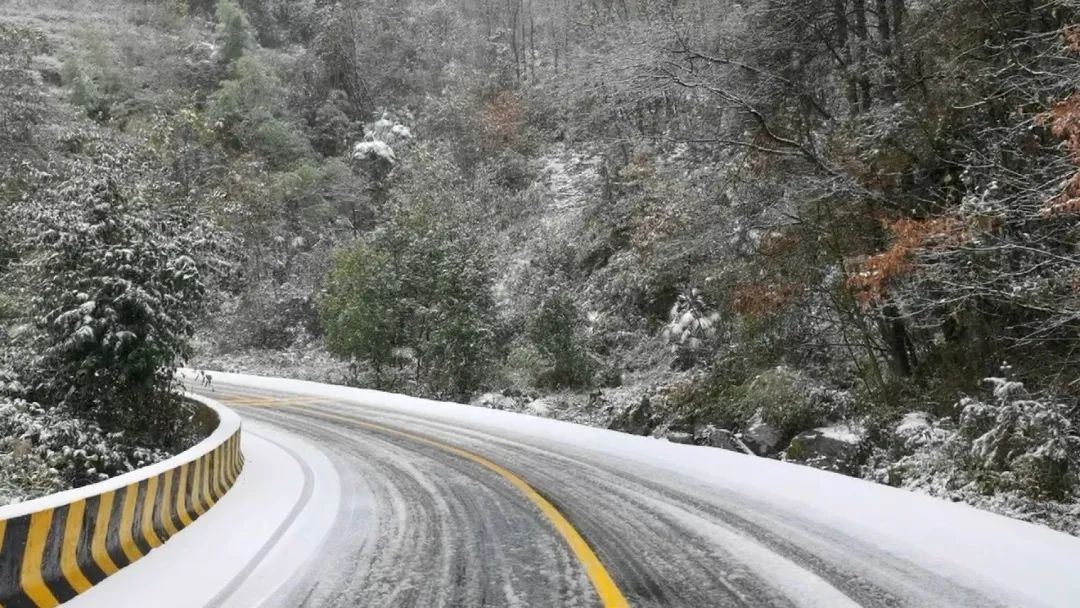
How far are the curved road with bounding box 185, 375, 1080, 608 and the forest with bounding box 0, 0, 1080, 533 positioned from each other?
95.4 inches

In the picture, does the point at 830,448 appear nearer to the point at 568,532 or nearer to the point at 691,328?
the point at 568,532

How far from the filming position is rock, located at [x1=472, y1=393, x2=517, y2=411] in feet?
66.7

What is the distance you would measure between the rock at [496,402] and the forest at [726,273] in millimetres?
495

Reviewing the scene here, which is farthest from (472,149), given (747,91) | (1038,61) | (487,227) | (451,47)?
(1038,61)

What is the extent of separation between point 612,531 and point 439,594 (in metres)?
2.03

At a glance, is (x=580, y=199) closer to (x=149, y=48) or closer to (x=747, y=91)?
(x=747, y=91)

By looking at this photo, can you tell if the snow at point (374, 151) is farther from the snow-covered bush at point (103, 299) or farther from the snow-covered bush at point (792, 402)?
the snow-covered bush at point (792, 402)

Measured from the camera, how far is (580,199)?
30438mm

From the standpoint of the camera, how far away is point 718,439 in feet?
42.2

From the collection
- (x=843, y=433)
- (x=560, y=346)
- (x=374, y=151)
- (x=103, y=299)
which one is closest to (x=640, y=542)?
(x=843, y=433)

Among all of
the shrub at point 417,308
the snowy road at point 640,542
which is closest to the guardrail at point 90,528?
the snowy road at point 640,542

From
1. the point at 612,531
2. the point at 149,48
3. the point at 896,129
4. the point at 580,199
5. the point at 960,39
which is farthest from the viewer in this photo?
the point at 149,48

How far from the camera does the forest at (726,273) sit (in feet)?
27.1

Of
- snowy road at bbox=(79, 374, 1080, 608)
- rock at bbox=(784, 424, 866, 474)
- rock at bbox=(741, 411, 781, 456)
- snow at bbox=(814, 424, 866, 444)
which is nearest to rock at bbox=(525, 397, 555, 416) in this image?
rock at bbox=(741, 411, 781, 456)
